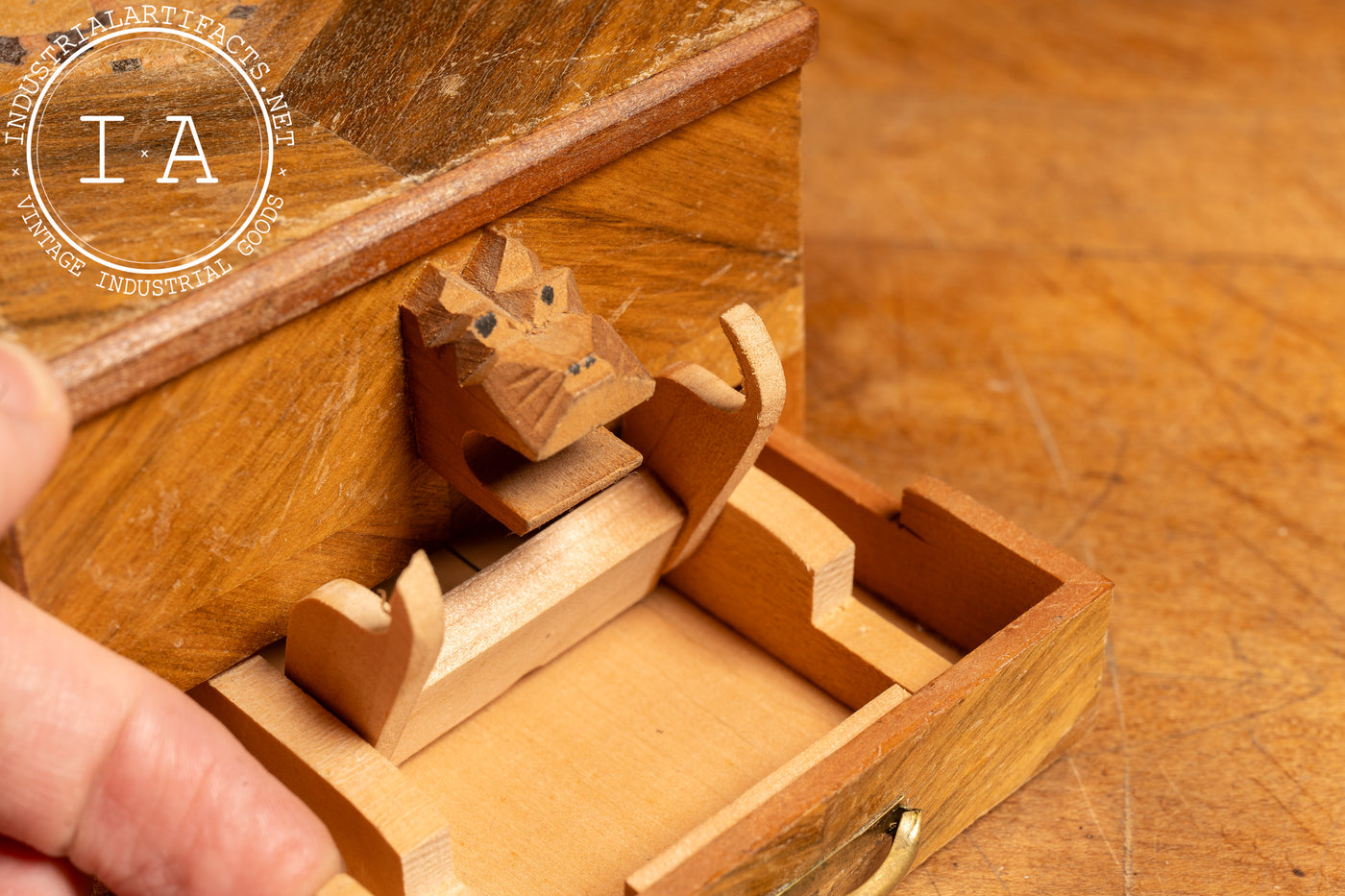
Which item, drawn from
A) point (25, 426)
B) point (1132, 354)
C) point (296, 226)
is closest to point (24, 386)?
point (25, 426)

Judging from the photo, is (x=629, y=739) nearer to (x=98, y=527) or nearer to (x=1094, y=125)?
(x=98, y=527)

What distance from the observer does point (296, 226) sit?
536mm

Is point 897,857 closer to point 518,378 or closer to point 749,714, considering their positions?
point 749,714

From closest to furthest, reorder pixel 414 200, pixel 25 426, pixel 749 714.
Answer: pixel 25 426 → pixel 414 200 → pixel 749 714

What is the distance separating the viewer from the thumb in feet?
1.45

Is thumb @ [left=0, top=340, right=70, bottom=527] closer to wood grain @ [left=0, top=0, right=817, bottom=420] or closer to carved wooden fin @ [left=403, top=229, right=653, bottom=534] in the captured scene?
wood grain @ [left=0, top=0, right=817, bottom=420]

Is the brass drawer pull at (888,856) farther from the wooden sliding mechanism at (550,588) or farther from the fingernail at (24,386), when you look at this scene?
the fingernail at (24,386)

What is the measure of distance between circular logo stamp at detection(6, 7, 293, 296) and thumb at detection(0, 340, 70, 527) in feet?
0.20

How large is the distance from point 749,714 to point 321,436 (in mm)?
225

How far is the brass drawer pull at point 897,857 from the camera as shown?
0.58m

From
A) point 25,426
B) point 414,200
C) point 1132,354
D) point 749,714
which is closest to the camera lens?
point 25,426

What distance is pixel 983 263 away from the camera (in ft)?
3.22

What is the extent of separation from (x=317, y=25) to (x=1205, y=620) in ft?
1.66

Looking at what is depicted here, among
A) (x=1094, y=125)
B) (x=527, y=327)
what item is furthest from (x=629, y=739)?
(x=1094, y=125)
